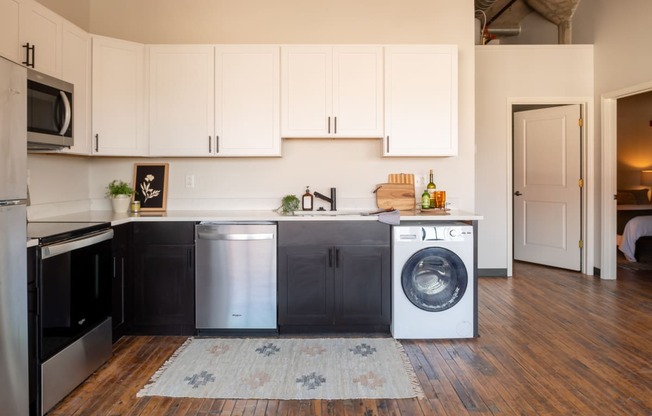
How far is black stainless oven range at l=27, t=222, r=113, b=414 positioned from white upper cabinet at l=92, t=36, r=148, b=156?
0.91m

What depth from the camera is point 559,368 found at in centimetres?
273

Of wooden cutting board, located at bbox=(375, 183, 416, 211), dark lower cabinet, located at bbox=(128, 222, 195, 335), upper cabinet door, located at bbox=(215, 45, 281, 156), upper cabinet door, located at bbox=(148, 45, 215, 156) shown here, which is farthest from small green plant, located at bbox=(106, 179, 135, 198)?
wooden cutting board, located at bbox=(375, 183, 416, 211)

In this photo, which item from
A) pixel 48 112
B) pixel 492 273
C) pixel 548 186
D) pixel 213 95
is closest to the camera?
pixel 48 112

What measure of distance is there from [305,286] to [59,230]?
1.61 meters

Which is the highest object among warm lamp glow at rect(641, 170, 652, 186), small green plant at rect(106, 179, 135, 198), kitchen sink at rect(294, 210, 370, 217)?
warm lamp glow at rect(641, 170, 652, 186)

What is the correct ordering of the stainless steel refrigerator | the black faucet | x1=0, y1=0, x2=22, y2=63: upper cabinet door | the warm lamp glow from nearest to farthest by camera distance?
the stainless steel refrigerator
x1=0, y1=0, x2=22, y2=63: upper cabinet door
the black faucet
the warm lamp glow

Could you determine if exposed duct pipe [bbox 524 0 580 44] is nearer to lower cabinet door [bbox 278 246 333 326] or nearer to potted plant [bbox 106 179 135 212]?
lower cabinet door [bbox 278 246 333 326]

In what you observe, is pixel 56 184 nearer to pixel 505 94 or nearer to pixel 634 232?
pixel 505 94

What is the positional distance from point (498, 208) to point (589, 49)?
2149 mm

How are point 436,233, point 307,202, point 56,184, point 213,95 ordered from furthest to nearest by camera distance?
point 307,202, point 213,95, point 56,184, point 436,233

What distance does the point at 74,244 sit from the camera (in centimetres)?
243

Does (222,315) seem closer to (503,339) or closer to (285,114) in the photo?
(285,114)

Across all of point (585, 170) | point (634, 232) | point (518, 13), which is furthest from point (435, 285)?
point (518, 13)

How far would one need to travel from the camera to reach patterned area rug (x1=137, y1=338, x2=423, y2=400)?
7.98 feet
